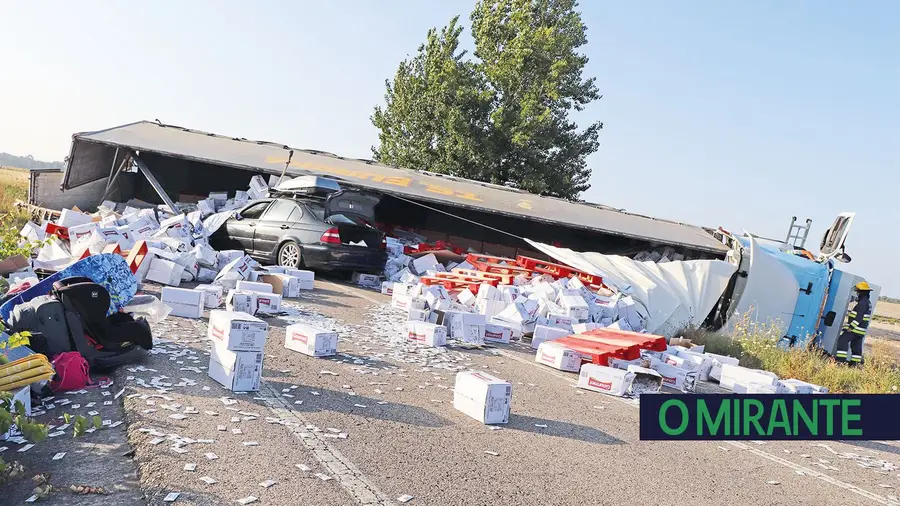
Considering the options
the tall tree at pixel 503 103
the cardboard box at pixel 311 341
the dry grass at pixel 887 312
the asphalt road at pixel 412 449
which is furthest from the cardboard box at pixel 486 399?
the dry grass at pixel 887 312

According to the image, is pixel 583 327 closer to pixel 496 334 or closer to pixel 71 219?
pixel 496 334

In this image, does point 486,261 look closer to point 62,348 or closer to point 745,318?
point 745,318

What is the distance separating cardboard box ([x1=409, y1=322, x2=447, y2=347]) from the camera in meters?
8.51

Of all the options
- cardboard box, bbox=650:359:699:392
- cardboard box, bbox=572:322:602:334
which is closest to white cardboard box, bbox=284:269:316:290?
cardboard box, bbox=572:322:602:334

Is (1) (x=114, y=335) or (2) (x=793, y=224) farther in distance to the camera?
(2) (x=793, y=224)

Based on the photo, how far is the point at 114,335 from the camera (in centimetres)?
578

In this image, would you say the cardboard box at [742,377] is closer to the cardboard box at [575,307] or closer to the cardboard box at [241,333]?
the cardboard box at [575,307]

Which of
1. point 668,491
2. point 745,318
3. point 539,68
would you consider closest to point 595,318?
point 745,318

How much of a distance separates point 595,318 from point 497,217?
7623mm

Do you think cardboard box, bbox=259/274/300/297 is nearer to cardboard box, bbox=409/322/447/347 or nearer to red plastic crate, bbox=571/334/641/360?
cardboard box, bbox=409/322/447/347

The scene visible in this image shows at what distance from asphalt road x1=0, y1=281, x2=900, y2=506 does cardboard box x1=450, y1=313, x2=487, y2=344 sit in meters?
1.65

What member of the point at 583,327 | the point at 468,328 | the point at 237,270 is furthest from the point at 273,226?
the point at 583,327

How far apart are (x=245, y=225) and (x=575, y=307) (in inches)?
270

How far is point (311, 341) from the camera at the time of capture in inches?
277
